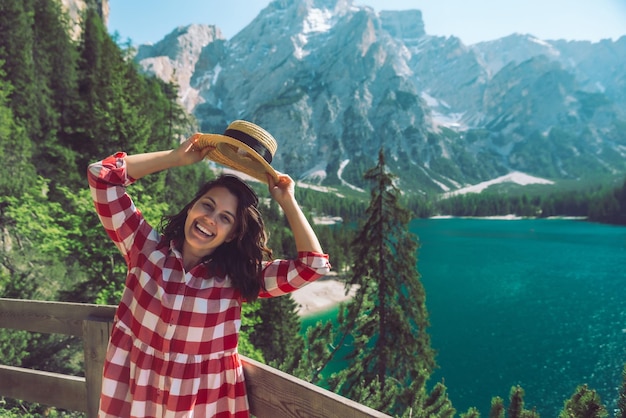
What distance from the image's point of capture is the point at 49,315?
289 centimetres

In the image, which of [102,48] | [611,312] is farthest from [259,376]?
[611,312]

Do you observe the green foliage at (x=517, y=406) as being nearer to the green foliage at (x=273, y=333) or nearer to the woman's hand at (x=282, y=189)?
the woman's hand at (x=282, y=189)

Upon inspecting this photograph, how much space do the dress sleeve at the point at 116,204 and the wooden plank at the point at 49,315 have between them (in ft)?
2.13

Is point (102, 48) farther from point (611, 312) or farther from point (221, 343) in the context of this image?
point (611, 312)

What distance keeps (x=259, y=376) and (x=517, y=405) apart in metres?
6.73

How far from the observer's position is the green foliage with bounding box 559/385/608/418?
4.88 metres

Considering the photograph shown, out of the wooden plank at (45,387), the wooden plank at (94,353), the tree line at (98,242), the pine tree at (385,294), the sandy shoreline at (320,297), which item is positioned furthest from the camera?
the sandy shoreline at (320,297)

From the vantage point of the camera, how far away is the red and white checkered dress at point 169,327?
207 cm

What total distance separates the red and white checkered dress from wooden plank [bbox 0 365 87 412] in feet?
2.91

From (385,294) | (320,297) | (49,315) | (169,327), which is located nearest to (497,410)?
(169,327)

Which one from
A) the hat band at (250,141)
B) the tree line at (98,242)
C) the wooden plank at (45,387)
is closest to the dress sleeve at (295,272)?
the hat band at (250,141)

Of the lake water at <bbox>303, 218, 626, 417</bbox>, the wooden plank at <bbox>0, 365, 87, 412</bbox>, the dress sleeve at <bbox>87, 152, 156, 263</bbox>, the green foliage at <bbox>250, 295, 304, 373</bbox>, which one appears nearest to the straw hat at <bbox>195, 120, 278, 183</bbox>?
the dress sleeve at <bbox>87, 152, 156, 263</bbox>

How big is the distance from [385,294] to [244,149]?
49.9ft

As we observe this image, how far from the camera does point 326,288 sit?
52781 mm
